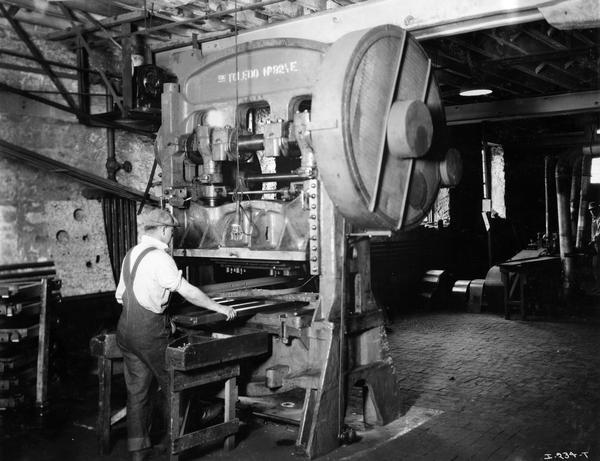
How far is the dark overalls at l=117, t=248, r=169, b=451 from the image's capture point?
12.6 ft

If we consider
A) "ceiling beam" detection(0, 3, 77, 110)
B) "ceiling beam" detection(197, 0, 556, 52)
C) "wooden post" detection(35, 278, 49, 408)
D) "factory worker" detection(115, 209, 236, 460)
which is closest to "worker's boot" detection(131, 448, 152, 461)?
"factory worker" detection(115, 209, 236, 460)

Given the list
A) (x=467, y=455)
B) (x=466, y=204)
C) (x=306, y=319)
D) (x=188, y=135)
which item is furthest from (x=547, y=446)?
(x=466, y=204)

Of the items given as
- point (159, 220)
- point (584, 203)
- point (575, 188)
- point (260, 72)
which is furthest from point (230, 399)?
point (575, 188)

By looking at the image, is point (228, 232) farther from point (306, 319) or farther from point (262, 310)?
point (306, 319)

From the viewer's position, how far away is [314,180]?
3.90 meters

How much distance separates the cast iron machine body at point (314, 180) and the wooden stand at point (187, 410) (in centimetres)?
34

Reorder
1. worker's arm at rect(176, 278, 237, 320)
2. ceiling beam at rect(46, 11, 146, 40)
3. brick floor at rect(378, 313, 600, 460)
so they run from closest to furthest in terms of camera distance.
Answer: worker's arm at rect(176, 278, 237, 320), brick floor at rect(378, 313, 600, 460), ceiling beam at rect(46, 11, 146, 40)

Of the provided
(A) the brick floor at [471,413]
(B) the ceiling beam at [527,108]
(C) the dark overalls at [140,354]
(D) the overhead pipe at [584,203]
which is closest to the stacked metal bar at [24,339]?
(A) the brick floor at [471,413]

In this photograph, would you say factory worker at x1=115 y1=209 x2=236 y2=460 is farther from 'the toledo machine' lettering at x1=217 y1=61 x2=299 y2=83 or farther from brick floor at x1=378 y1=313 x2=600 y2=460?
brick floor at x1=378 y1=313 x2=600 y2=460

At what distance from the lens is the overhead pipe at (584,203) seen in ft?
35.0

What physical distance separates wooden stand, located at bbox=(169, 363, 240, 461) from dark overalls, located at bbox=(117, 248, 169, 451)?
0.27 metres

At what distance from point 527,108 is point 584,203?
2992mm

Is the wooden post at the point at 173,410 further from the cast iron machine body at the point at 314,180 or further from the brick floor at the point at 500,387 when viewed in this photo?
the brick floor at the point at 500,387

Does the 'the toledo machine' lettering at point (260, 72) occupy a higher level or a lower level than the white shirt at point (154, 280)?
higher
